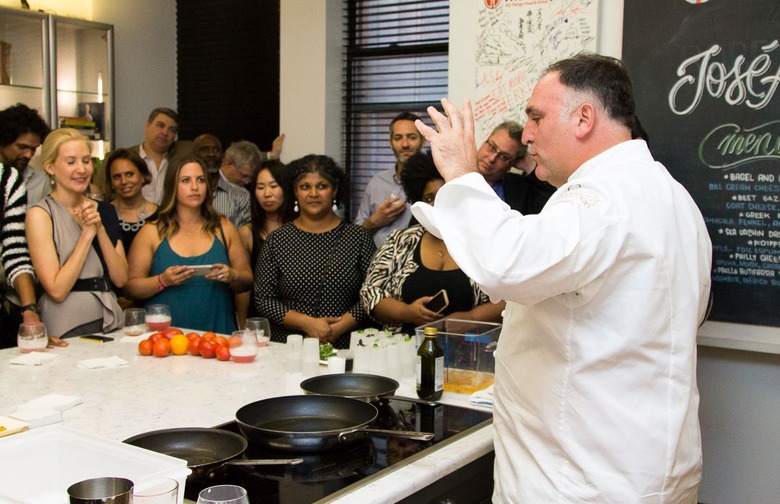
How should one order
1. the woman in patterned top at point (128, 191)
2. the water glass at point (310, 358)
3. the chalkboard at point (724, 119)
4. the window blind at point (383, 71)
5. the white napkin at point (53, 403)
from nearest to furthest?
the white napkin at point (53, 403)
the water glass at point (310, 358)
the chalkboard at point (724, 119)
the woman in patterned top at point (128, 191)
the window blind at point (383, 71)

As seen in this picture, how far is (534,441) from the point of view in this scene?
1631mm

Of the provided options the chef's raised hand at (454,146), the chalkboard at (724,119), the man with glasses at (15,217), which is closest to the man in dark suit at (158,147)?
the man with glasses at (15,217)

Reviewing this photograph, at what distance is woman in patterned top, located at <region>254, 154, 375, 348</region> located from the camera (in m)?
3.35

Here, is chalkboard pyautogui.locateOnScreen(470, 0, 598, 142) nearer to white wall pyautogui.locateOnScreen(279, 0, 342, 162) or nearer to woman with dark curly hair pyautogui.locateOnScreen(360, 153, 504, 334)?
woman with dark curly hair pyautogui.locateOnScreen(360, 153, 504, 334)

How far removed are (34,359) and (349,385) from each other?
42.9 inches

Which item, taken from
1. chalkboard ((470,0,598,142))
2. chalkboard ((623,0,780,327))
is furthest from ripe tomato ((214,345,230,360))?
chalkboard ((623,0,780,327))

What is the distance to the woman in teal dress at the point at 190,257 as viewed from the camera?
346 cm

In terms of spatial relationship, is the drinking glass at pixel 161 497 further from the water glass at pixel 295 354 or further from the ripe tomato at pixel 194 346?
the ripe tomato at pixel 194 346

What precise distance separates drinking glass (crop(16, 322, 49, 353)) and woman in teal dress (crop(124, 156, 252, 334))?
725 mm

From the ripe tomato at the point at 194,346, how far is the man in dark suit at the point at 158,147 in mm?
2660

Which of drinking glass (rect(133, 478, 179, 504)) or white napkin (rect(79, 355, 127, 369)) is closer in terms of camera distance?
drinking glass (rect(133, 478, 179, 504))

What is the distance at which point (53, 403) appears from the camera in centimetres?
208

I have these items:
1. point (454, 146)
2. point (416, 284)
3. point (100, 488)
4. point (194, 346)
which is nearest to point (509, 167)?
point (416, 284)

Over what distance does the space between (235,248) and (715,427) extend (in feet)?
6.97
